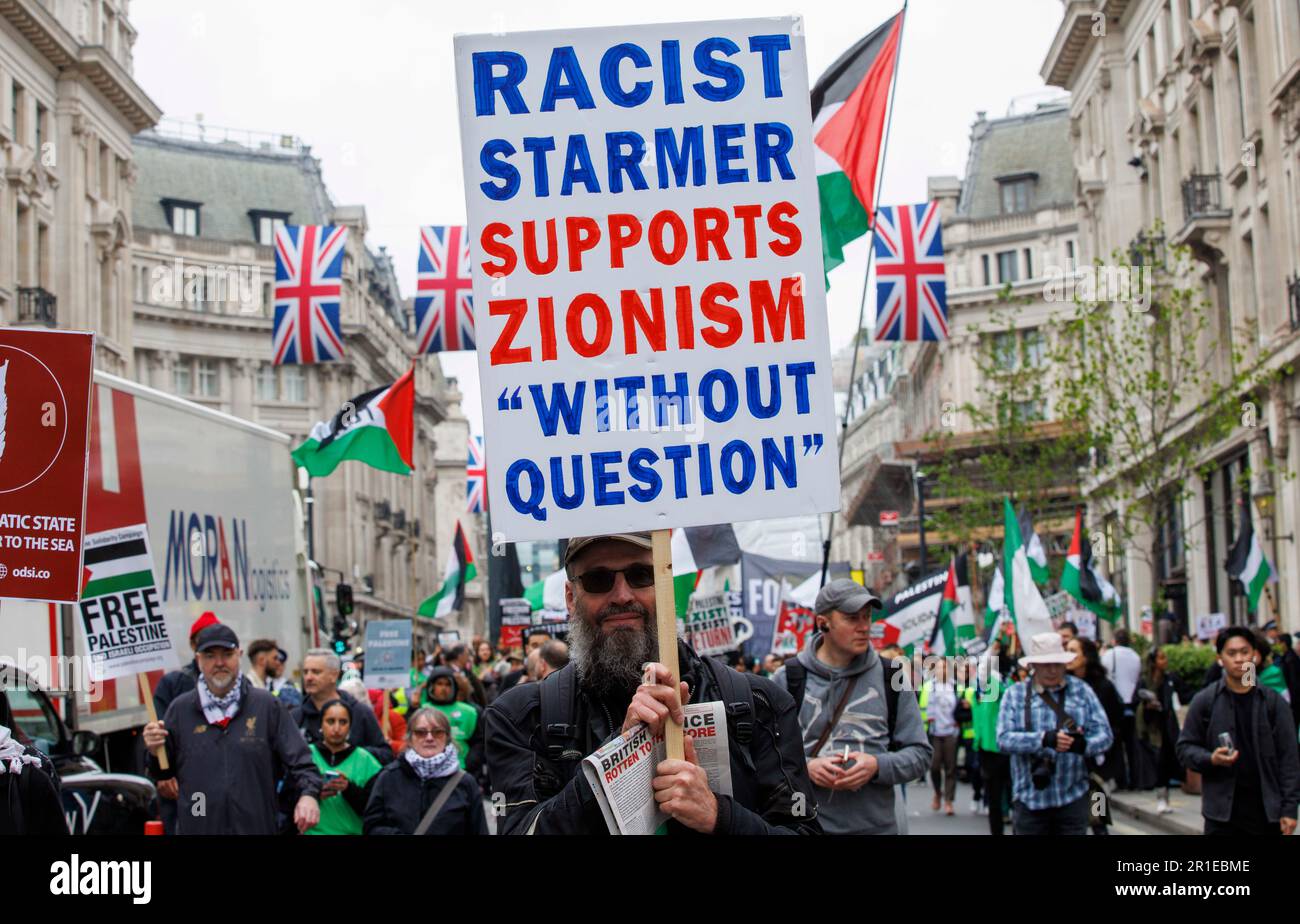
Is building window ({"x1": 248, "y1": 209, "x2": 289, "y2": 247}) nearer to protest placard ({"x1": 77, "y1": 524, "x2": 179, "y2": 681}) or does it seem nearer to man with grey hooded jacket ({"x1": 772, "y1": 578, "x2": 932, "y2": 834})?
protest placard ({"x1": 77, "y1": 524, "x2": 179, "y2": 681})

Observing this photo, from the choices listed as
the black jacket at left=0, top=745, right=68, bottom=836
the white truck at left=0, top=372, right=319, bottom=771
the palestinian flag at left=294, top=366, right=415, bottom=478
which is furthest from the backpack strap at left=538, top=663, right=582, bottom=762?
the palestinian flag at left=294, top=366, right=415, bottom=478

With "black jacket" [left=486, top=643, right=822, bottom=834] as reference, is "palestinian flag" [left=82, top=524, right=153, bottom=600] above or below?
above

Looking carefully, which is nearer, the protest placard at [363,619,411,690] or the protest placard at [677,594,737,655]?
the protest placard at [677,594,737,655]

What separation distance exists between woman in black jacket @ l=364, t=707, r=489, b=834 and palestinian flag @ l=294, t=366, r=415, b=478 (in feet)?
39.3

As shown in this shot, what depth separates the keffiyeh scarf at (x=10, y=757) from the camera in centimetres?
476

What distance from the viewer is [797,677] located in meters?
7.52

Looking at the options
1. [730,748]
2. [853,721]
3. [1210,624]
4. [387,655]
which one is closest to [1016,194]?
[1210,624]

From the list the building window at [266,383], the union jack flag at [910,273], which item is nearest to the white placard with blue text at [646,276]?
the union jack flag at [910,273]

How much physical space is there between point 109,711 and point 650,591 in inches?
372

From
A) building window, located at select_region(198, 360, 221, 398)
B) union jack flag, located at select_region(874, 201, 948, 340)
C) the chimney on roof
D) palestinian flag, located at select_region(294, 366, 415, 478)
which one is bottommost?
palestinian flag, located at select_region(294, 366, 415, 478)

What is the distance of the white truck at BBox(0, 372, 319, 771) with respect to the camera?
11.5m

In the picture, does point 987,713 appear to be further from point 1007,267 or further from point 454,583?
point 1007,267

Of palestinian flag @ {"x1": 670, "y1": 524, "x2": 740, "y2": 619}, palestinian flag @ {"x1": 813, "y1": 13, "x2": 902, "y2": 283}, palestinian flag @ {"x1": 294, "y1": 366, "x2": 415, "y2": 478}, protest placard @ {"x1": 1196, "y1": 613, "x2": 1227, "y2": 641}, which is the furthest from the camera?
protest placard @ {"x1": 1196, "y1": 613, "x2": 1227, "y2": 641}
